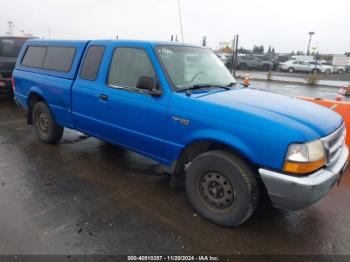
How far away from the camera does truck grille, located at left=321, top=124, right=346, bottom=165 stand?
10.2 feet

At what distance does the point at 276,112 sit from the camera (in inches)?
127

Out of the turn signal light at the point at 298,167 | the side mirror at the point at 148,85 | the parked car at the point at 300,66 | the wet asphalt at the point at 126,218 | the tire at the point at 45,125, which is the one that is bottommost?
the parked car at the point at 300,66

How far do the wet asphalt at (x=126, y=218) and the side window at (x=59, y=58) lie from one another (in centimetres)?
153

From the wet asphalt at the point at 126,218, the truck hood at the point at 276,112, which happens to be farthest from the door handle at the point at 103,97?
the truck hood at the point at 276,112

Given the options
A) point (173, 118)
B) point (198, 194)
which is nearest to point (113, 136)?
point (173, 118)

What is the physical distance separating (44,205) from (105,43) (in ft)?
7.64

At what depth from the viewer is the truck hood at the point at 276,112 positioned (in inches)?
119

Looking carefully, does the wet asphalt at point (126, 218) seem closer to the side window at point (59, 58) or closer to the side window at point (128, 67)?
the side window at point (128, 67)

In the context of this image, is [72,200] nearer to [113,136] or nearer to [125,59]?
[113,136]

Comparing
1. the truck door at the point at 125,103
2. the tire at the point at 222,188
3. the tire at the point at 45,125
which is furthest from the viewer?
the tire at the point at 45,125

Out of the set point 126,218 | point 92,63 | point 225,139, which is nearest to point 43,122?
point 92,63

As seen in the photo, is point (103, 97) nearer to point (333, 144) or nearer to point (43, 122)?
point (43, 122)

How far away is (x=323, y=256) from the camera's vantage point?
302 cm

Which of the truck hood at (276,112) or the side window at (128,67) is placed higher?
the side window at (128,67)
